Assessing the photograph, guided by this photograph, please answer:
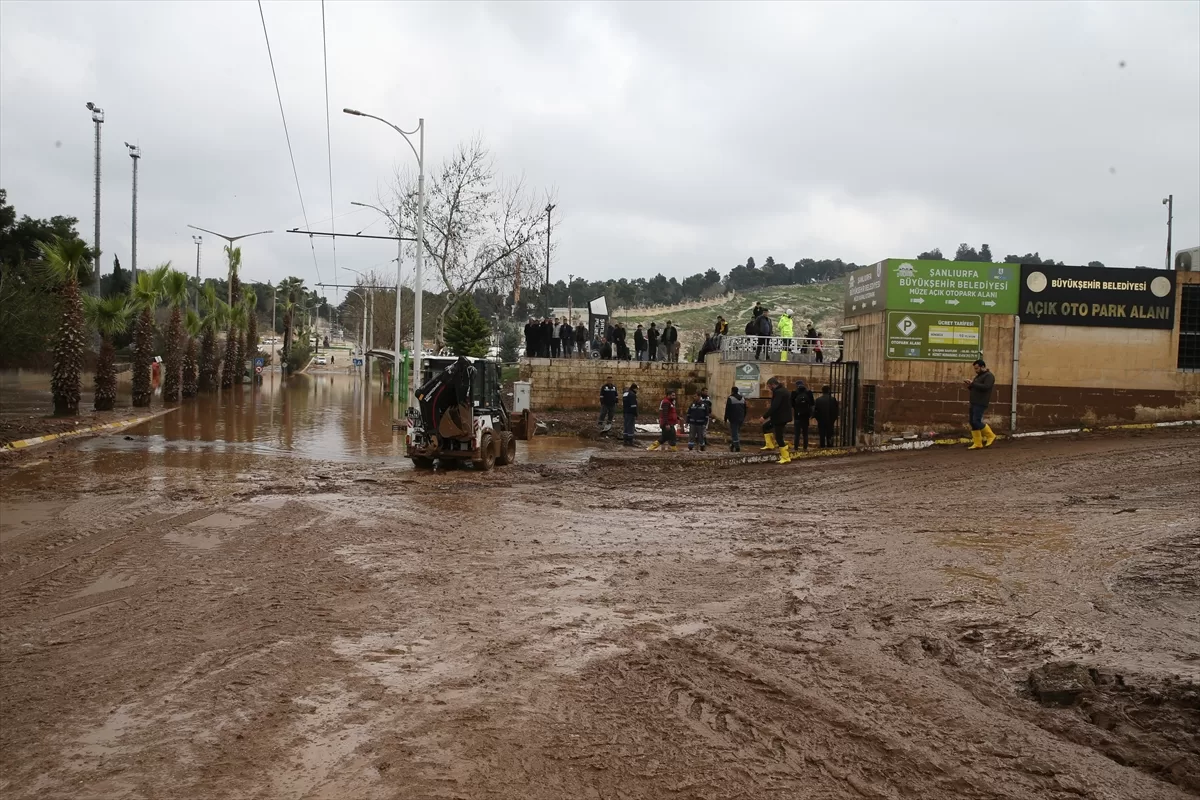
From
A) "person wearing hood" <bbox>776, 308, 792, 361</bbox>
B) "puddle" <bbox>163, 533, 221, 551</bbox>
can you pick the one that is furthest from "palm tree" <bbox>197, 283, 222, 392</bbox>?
"puddle" <bbox>163, 533, 221, 551</bbox>

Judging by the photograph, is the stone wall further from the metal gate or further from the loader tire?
the loader tire

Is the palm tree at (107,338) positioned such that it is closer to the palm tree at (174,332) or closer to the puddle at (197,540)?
the palm tree at (174,332)

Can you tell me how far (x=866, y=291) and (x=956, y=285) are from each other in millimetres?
2627

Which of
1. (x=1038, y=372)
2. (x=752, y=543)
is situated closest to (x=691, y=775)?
(x=752, y=543)

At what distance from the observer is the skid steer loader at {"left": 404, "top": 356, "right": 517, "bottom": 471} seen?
1741 centimetres

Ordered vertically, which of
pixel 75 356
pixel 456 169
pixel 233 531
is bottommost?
pixel 233 531

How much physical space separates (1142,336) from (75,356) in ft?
87.5

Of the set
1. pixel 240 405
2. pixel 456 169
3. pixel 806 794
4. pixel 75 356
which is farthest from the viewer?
pixel 456 169

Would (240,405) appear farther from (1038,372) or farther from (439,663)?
(439,663)

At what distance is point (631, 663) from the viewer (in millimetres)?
6297

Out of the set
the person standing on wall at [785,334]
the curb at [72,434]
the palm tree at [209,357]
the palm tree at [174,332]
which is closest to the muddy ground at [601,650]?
the curb at [72,434]

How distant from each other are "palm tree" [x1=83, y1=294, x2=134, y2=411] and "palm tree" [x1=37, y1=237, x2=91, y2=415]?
2890 mm

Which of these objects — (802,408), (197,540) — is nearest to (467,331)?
(802,408)

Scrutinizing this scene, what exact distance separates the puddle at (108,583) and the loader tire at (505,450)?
10.5m
